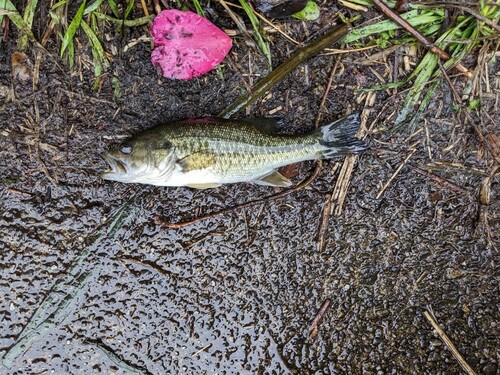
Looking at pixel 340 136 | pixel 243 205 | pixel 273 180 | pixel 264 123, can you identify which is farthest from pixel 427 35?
pixel 243 205

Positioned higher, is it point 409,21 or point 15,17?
point 15,17

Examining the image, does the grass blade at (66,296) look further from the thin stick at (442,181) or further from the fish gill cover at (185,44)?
the thin stick at (442,181)

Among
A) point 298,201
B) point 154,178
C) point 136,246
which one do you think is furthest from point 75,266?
point 298,201

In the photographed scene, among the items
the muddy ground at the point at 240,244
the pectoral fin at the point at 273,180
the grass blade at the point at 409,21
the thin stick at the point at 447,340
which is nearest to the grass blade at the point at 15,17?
the muddy ground at the point at 240,244

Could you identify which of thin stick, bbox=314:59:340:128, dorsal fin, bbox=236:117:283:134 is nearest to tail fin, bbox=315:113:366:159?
thin stick, bbox=314:59:340:128

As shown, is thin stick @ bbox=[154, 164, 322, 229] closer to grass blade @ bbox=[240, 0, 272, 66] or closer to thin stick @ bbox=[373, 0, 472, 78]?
grass blade @ bbox=[240, 0, 272, 66]

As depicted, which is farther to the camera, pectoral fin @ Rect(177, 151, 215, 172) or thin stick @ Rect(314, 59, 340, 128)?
thin stick @ Rect(314, 59, 340, 128)

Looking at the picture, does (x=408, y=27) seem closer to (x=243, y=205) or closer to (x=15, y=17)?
(x=243, y=205)

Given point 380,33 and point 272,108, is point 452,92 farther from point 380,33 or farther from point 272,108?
point 272,108
